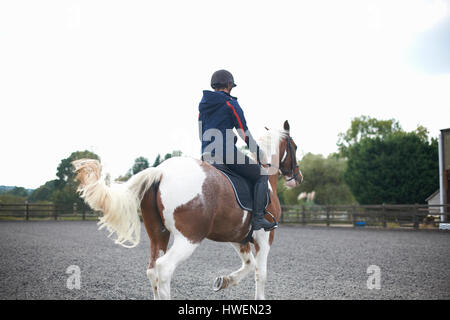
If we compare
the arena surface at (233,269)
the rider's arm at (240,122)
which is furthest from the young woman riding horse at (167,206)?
the arena surface at (233,269)

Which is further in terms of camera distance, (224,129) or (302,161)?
(302,161)

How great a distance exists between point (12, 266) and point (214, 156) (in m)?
6.33

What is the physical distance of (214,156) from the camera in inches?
165

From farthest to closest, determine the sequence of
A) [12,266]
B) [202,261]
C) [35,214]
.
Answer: [35,214]
[202,261]
[12,266]

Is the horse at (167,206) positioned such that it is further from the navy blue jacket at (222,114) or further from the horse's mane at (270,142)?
the horse's mane at (270,142)

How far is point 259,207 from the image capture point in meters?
4.16

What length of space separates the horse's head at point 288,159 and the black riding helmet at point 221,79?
4.31 ft

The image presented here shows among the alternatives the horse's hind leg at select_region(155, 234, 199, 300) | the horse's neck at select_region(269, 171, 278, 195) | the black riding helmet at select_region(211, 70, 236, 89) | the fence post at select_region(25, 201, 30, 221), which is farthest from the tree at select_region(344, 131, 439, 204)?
the horse's hind leg at select_region(155, 234, 199, 300)

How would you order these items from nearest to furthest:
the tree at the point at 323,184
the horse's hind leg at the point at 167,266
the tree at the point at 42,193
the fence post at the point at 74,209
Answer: the horse's hind leg at the point at 167,266 < the fence post at the point at 74,209 < the tree at the point at 42,193 < the tree at the point at 323,184

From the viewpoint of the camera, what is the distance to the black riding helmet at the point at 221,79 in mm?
4355

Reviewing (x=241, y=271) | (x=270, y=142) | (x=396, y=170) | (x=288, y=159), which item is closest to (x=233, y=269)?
(x=241, y=271)
